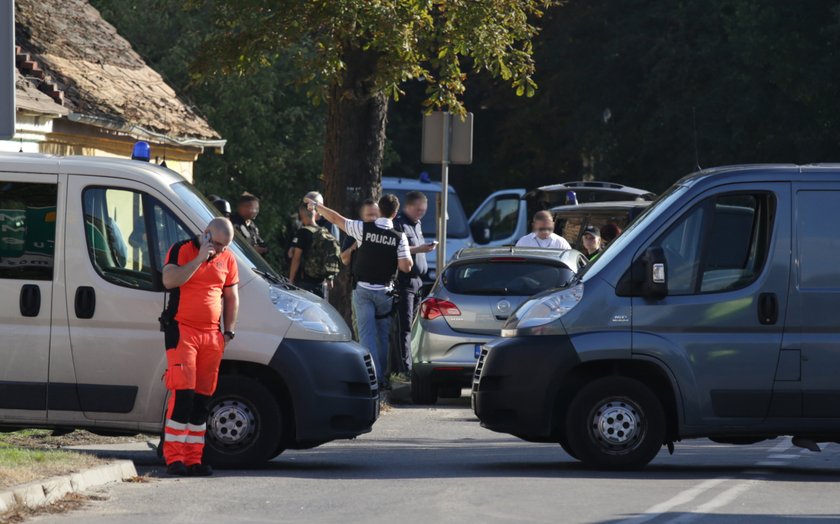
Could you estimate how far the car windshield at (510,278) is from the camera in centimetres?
1675

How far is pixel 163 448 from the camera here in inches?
449

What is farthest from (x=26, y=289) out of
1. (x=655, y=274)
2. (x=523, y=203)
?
(x=523, y=203)

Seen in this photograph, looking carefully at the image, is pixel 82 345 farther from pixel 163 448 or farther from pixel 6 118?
pixel 6 118

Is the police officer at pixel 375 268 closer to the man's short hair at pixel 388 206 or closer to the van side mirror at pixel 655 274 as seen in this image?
the man's short hair at pixel 388 206

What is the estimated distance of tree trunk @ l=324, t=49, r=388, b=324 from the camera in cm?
2002

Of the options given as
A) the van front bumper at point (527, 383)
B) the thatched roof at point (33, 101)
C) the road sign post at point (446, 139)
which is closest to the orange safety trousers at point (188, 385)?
the van front bumper at point (527, 383)

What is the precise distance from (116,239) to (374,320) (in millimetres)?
5672

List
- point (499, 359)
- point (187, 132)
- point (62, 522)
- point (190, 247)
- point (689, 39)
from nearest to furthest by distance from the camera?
point (62, 522) → point (190, 247) → point (499, 359) → point (187, 132) → point (689, 39)

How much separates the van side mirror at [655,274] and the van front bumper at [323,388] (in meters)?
1.95

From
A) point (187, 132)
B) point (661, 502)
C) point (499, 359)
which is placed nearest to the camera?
point (661, 502)

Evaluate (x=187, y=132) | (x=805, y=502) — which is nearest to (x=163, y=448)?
(x=805, y=502)

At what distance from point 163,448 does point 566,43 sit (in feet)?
114

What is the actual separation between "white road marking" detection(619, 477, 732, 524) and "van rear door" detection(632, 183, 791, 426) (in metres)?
0.50

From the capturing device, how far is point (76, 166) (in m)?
11.8
